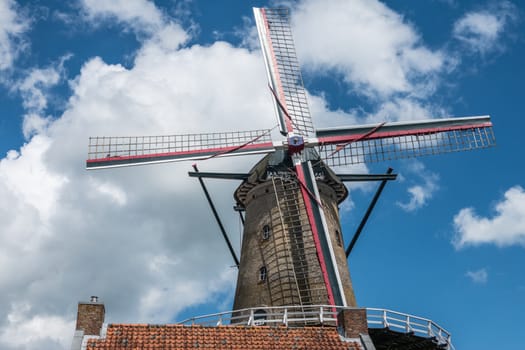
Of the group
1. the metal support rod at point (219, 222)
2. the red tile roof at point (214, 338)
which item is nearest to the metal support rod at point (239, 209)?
the metal support rod at point (219, 222)

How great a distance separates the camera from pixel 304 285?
19.7m

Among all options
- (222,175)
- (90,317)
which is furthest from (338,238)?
(90,317)

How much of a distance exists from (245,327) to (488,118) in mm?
13321

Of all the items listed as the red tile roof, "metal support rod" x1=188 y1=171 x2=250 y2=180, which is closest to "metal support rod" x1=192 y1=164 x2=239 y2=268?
"metal support rod" x1=188 y1=171 x2=250 y2=180

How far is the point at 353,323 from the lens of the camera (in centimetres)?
1562

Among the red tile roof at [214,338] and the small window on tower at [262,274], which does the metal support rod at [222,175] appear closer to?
the small window on tower at [262,274]

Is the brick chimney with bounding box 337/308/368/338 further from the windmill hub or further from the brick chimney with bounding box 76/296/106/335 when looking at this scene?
the windmill hub

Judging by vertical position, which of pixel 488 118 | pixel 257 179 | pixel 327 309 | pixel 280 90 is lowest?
pixel 327 309

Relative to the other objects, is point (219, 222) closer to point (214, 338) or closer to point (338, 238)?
point (338, 238)

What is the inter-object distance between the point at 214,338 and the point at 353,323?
3.44m

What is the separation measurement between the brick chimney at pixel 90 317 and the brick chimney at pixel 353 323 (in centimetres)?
585

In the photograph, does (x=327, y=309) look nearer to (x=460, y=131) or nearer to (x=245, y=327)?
(x=245, y=327)

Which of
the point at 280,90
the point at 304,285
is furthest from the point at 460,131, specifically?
A: the point at 304,285

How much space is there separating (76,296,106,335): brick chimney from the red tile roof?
26 centimetres
